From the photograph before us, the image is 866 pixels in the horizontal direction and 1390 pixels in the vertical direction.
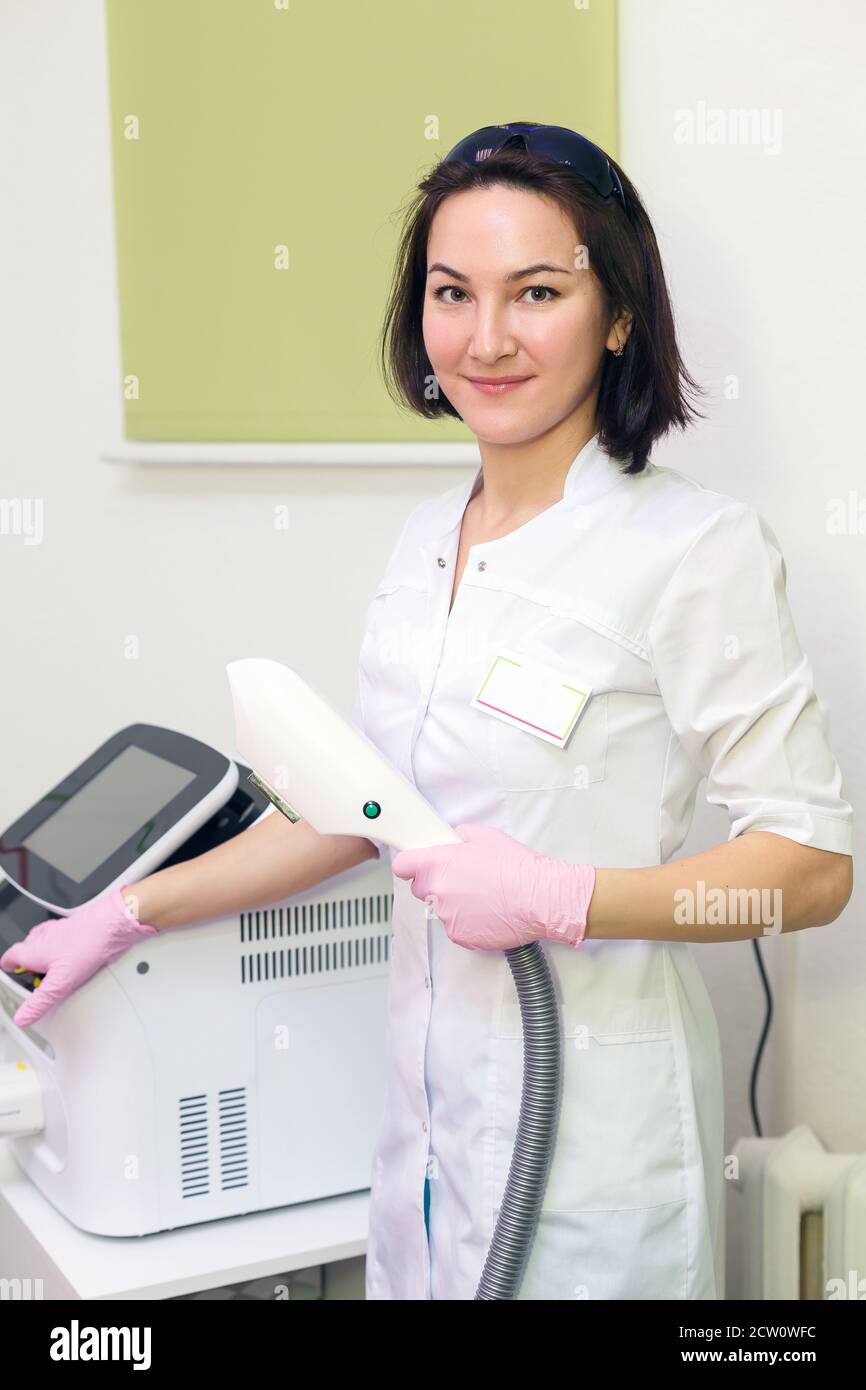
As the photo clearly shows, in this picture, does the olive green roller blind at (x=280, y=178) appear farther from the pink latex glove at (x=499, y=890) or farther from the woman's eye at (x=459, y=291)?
the pink latex glove at (x=499, y=890)

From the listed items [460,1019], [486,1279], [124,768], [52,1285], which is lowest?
[52,1285]

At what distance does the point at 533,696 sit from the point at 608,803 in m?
0.11

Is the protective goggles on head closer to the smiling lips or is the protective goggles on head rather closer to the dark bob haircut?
the dark bob haircut

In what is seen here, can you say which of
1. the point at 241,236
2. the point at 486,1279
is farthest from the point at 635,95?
the point at 486,1279

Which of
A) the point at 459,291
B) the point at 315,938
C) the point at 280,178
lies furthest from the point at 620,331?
the point at 280,178

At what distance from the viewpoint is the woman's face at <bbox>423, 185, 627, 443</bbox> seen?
1.13 metres

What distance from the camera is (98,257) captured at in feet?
6.32

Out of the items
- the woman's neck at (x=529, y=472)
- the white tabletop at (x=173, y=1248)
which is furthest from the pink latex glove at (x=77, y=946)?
the woman's neck at (x=529, y=472)

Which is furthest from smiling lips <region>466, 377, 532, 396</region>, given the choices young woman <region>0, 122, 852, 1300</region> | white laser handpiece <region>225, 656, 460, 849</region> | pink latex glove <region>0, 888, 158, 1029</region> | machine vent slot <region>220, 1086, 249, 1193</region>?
machine vent slot <region>220, 1086, 249, 1193</region>

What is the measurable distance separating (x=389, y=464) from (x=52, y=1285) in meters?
1.09

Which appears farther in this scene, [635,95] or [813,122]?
[635,95]

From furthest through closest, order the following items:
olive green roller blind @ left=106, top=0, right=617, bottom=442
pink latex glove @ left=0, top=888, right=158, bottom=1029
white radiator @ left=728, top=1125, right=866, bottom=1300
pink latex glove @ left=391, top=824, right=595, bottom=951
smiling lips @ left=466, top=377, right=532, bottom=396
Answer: olive green roller blind @ left=106, top=0, right=617, bottom=442
white radiator @ left=728, top=1125, right=866, bottom=1300
pink latex glove @ left=0, top=888, right=158, bottom=1029
smiling lips @ left=466, top=377, right=532, bottom=396
pink latex glove @ left=391, top=824, right=595, bottom=951

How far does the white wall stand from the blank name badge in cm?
52
